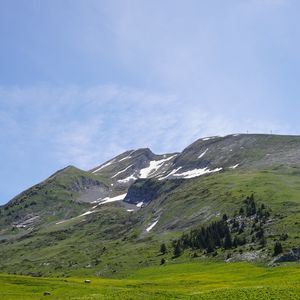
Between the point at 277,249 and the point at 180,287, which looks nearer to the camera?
the point at 180,287

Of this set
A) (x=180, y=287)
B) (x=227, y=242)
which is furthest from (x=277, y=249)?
(x=180, y=287)

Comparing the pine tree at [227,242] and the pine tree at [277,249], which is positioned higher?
the pine tree at [227,242]

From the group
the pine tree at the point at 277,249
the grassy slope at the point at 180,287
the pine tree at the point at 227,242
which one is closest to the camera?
the grassy slope at the point at 180,287

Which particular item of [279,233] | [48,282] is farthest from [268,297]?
[279,233]

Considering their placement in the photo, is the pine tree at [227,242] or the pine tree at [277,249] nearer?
the pine tree at [277,249]

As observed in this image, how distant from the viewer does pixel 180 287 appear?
83.5 meters

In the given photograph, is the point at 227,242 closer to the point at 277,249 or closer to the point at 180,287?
the point at 277,249

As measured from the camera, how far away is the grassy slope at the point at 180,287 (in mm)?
54812

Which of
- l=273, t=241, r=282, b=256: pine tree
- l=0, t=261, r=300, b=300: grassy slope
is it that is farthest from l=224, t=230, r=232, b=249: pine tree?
l=273, t=241, r=282, b=256: pine tree

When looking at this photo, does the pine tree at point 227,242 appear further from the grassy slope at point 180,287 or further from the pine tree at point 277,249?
the pine tree at point 277,249

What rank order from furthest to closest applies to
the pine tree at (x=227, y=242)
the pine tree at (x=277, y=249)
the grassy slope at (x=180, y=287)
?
the pine tree at (x=227, y=242), the pine tree at (x=277, y=249), the grassy slope at (x=180, y=287)

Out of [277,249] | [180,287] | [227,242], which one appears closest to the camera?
[180,287]

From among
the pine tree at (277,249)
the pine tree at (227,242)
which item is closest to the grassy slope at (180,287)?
the pine tree at (277,249)

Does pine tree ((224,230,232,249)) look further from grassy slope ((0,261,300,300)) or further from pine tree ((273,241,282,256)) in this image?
pine tree ((273,241,282,256))
